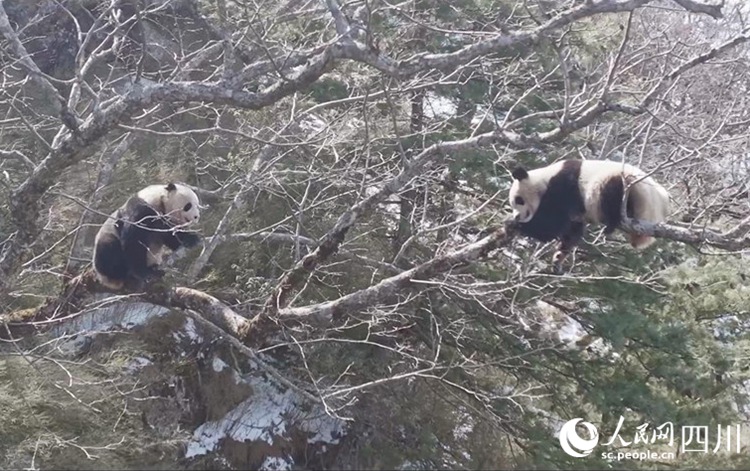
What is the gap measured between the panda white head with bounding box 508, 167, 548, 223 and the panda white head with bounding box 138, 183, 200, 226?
286cm

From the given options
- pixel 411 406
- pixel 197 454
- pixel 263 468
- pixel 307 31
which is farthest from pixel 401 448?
pixel 307 31

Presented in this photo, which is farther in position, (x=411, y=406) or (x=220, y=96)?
(x=411, y=406)

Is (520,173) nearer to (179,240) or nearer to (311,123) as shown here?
(179,240)

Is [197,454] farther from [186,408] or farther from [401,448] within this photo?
[401,448]

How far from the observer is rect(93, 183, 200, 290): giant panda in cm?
633

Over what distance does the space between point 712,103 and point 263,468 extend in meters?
A: 6.72

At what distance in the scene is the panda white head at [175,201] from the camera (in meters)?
6.90

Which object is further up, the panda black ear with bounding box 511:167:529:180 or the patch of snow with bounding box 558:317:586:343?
the panda black ear with bounding box 511:167:529:180

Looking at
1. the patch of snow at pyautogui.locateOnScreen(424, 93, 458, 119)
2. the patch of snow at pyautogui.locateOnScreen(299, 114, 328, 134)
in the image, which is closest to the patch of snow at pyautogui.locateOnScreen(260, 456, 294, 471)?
the patch of snow at pyautogui.locateOnScreen(299, 114, 328, 134)

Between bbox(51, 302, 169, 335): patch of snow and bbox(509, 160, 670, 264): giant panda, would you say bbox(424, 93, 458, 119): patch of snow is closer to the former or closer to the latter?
bbox(509, 160, 670, 264): giant panda

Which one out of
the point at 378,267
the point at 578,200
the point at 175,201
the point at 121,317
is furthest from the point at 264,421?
the point at 578,200

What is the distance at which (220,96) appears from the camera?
5.13 m

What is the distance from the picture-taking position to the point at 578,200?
221 inches

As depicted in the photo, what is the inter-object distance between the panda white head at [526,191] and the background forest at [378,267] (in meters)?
0.30
